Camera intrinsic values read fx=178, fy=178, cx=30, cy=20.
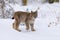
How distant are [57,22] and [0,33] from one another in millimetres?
468

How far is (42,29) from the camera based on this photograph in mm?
1073

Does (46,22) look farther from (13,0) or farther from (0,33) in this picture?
(0,33)

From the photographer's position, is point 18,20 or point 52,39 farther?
point 18,20

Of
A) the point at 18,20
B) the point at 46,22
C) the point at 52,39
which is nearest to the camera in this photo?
the point at 52,39

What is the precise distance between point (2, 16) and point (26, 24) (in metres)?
0.32

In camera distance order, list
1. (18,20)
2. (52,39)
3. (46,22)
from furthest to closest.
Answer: (46,22)
(18,20)
(52,39)

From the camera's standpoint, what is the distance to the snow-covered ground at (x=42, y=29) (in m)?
0.90

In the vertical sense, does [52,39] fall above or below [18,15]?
below

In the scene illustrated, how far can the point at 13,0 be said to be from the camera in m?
1.31

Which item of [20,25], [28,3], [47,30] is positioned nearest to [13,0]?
[28,3]

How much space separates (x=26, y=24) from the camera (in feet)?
3.40

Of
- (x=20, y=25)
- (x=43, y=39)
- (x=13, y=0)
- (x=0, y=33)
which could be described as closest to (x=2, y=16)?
(x=13, y=0)

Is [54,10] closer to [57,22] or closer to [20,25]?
[57,22]

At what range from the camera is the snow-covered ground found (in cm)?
90
